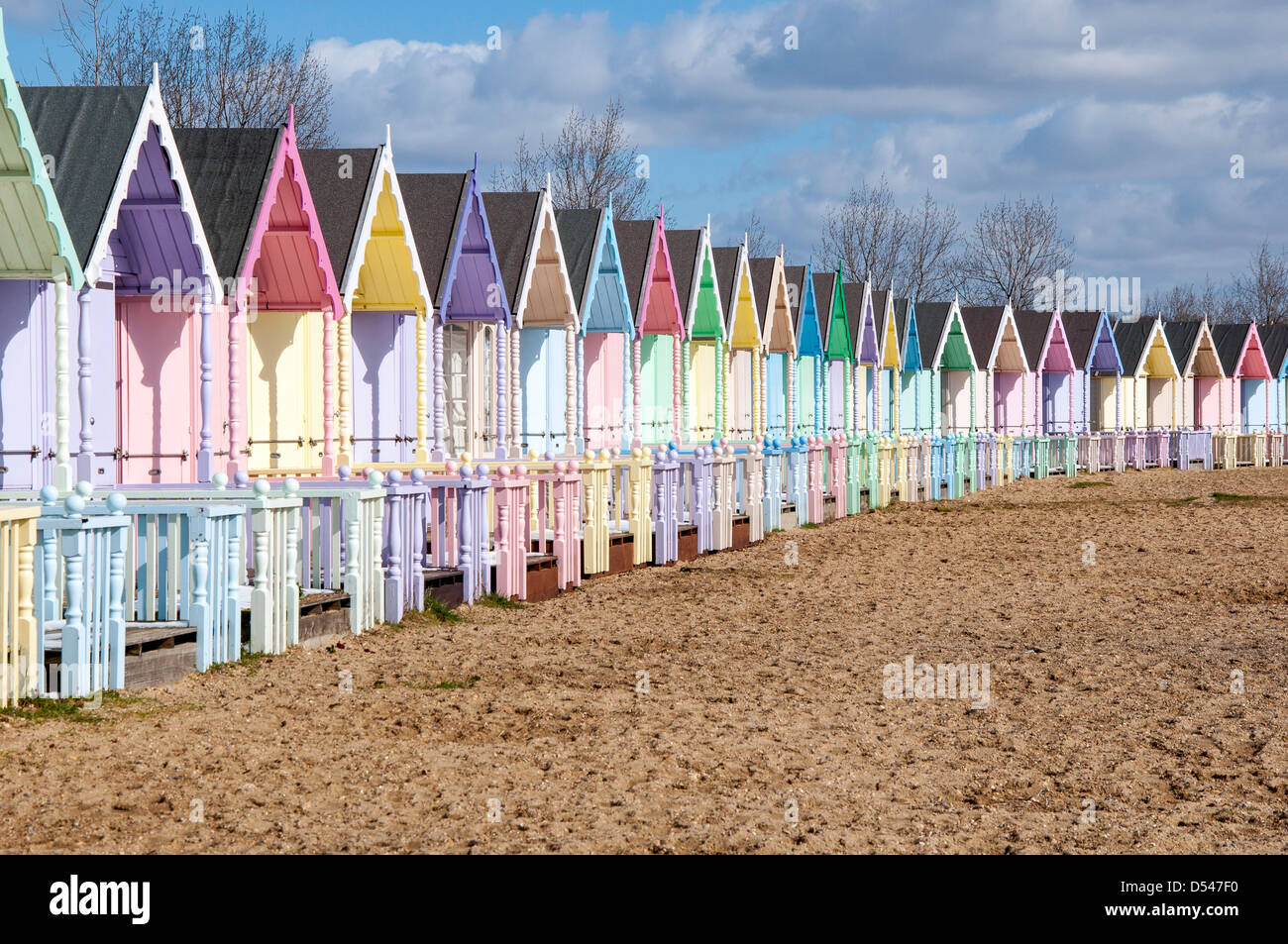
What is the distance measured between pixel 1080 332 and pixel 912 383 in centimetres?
806

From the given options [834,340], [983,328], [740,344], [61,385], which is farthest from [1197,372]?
[61,385]

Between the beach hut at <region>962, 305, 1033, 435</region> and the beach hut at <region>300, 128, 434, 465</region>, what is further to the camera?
the beach hut at <region>962, 305, 1033, 435</region>

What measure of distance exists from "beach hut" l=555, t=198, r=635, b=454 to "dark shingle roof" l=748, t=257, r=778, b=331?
5163 mm

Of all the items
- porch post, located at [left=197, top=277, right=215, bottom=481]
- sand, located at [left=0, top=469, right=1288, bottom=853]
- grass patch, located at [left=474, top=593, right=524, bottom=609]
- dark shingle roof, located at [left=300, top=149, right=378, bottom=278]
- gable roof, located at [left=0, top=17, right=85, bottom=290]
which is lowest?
sand, located at [left=0, top=469, right=1288, bottom=853]

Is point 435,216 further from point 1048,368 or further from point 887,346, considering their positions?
point 1048,368

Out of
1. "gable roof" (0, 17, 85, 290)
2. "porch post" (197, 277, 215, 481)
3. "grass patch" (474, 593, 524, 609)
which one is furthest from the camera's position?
"porch post" (197, 277, 215, 481)

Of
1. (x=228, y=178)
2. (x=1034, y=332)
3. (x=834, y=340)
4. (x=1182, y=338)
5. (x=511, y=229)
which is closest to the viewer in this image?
(x=228, y=178)

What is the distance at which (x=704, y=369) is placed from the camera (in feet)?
101

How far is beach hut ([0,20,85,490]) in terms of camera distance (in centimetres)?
1160

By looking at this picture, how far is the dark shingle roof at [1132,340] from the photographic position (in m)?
49.8

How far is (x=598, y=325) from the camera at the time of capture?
24.4 metres

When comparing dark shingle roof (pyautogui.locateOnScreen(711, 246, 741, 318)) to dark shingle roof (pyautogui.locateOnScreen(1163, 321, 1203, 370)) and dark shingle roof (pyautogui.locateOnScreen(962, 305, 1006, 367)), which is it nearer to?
dark shingle roof (pyautogui.locateOnScreen(962, 305, 1006, 367))

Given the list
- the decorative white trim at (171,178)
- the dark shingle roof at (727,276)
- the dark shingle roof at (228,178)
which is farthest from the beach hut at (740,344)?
the decorative white trim at (171,178)

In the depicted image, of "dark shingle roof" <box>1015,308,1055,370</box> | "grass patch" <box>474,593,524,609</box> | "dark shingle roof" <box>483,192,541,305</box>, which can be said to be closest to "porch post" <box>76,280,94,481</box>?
"grass patch" <box>474,593,524,609</box>
